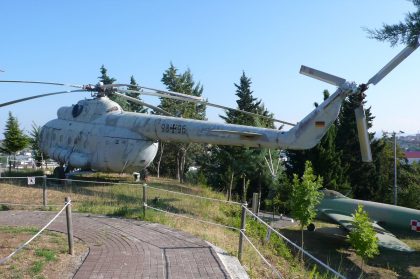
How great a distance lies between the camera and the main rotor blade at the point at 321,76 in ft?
46.7

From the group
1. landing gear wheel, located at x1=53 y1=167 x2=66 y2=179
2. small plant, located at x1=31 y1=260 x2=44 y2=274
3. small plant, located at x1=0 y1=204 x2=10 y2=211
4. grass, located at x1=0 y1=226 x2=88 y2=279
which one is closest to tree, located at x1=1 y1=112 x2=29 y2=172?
landing gear wheel, located at x1=53 y1=167 x2=66 y2=179

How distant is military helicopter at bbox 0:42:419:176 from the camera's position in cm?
1478

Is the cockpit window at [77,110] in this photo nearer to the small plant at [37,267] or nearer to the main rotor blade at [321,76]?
the main rotor blade at [321,76]

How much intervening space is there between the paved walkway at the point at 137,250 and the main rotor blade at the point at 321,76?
7133 millimetres

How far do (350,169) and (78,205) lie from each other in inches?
1152

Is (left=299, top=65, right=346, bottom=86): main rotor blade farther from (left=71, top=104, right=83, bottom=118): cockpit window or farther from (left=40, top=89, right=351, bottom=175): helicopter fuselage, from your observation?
(left=71, top=104, right=83, bottom=118): cockpit window

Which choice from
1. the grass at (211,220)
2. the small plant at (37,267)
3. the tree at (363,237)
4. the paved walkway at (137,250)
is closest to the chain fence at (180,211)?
the grass at (211,220)

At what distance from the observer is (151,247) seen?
29.3 ft

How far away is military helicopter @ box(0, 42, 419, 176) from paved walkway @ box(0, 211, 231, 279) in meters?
5.77

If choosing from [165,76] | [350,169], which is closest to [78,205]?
[350,169]

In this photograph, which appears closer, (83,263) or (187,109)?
(83,263)

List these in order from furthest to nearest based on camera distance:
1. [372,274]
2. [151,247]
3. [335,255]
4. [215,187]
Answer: [215,187], [335,255], [372,274], [151,247]

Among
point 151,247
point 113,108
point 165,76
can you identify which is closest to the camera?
point 151,247

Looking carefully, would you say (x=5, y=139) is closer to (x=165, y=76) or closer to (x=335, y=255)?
(x=165, y=76)
